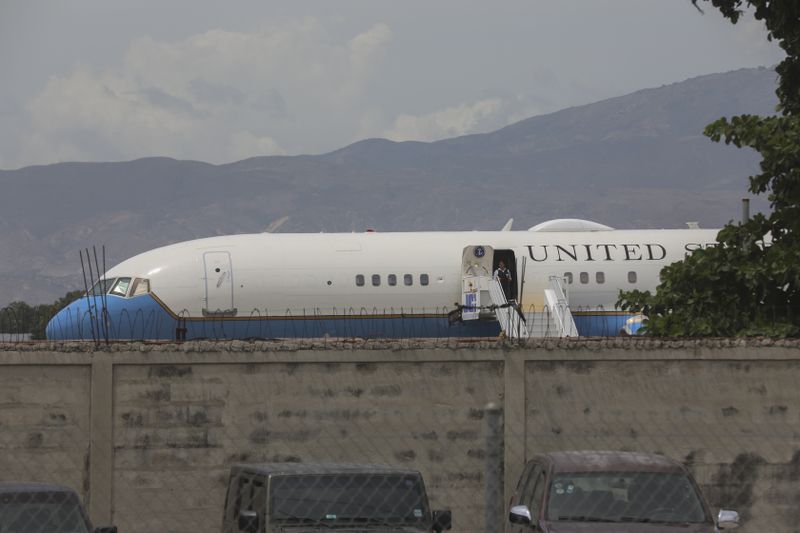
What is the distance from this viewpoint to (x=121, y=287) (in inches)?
1547

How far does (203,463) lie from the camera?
63.2ft

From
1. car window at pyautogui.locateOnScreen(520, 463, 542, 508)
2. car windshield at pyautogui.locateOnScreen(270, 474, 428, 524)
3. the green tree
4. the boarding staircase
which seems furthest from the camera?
the boarding staircase

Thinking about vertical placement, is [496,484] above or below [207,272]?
below

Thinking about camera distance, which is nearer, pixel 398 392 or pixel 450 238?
pixel 398 392

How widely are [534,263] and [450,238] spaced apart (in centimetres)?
246

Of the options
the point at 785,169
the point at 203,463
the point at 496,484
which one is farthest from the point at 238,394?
the point at 785,169

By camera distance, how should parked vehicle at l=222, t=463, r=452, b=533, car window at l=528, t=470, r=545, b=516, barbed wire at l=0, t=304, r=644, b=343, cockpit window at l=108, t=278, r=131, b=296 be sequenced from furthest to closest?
1. cockpit window at l=108, t=278, r=131, b=296
2. barbed wire at l=0, t=304, r=644, b=343
3. car window at l=528, t=470, r=545, b=516
4. parked vehicle at l=222, t=463, r=452, b=533

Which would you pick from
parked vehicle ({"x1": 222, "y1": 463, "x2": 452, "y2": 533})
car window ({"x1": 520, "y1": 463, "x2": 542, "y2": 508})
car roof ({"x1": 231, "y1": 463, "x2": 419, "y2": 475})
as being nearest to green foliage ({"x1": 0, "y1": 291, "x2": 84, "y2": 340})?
car roof ({"x1": 231, "y1": 463, "x2": 419, "y2": 475})

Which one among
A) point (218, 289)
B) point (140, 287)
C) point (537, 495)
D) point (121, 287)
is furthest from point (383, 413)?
point (121, 287)

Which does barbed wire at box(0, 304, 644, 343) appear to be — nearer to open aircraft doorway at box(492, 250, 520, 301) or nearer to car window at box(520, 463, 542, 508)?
open aircraft doorway at box(492, 250, 520, 301)

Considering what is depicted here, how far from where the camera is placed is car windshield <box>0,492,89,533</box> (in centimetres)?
1413

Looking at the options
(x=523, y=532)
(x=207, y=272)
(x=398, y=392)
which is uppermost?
(x=207, y=272)

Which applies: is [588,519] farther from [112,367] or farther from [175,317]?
[175,317]

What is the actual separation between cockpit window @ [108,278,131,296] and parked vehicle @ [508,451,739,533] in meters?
24.6
